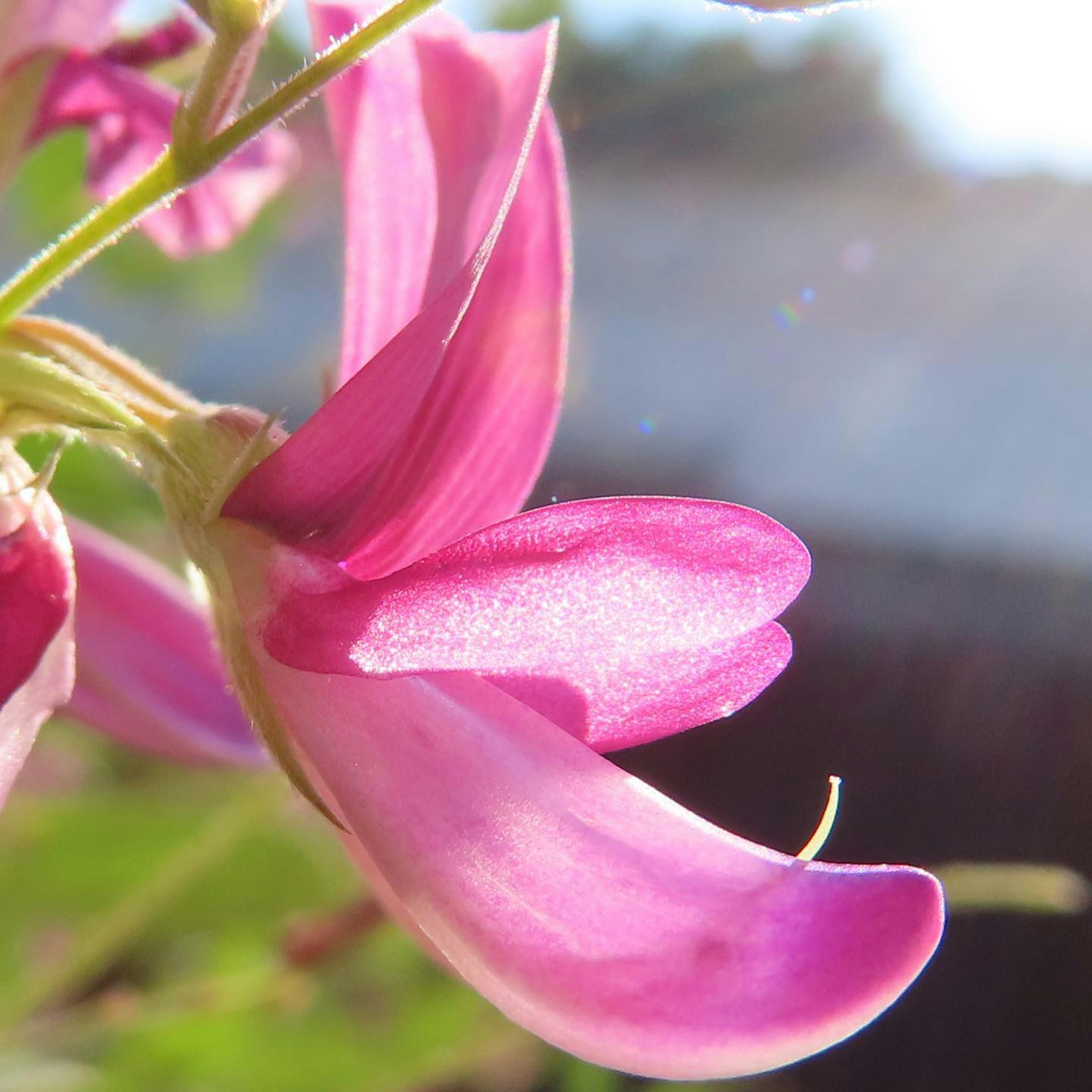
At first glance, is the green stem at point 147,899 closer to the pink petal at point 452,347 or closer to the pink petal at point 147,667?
the pink petal at point 147,667

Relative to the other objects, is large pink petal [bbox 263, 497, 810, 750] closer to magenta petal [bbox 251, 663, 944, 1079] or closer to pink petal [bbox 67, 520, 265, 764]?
magenta petal [bbox 251, 663, 944, 1079]

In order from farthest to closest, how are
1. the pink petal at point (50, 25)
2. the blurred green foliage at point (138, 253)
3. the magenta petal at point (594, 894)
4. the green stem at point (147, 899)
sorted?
1. the blurred green foliage at point (138, 253)
2. the green stem at point (147, 899)
3. the pink petal at point (50, 25)
4. the magenta petal at point (594, 894)

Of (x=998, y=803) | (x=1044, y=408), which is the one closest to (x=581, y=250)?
(x=1044, y=408)

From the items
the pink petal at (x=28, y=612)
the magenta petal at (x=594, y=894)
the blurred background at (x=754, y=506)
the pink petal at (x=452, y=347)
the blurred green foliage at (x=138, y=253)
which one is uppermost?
the pink petal at (x=452, y=347)

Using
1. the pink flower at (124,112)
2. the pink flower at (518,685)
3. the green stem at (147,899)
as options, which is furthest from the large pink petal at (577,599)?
the green stem at (147,899)

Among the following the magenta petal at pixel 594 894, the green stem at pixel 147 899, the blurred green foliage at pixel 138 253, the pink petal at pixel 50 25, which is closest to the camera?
the magenta petal at pixel 594 894

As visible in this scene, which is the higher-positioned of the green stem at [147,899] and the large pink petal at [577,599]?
the large pink petal at [577,599]
